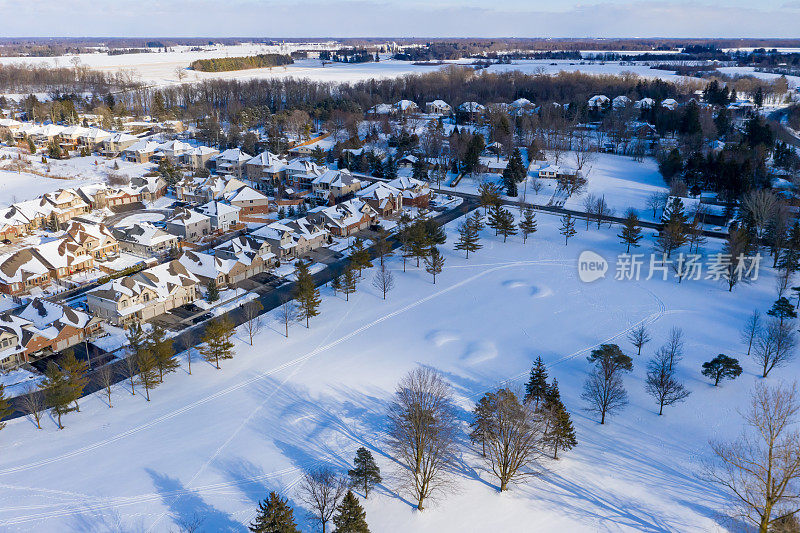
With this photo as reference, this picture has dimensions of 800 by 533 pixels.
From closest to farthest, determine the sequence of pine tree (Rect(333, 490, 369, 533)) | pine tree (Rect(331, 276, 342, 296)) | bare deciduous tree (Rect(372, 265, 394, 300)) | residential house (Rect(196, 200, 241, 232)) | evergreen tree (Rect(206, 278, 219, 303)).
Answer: pine tree (Rect(333, 490, 369, 533)) < evergreen tree (Rect(206, 278, 219, 303)) < pine tree (Rect(331, 276, 342, 296)) < bare deciduous tree (Rect(372, 265, 394, 300)) < residential house (Rect(196, 200, 241, 232))

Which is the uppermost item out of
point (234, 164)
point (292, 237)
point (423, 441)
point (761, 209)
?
point (761, 209)

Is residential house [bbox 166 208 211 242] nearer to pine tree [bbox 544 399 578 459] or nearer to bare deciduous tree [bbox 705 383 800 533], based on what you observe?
pine tree [bbox 544 399 578 459]

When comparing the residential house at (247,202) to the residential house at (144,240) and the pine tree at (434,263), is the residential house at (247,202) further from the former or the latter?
the pine tree at (434,263)

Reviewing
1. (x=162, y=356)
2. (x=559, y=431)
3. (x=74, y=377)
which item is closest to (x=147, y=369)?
(x=162, y=356)

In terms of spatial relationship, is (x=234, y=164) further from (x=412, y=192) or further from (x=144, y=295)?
(x=144, y=295)

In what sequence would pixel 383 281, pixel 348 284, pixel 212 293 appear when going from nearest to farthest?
pixel 212 293 → pixel 348 284 → pixel 383 281

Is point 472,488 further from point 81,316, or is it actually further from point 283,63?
point 283,63

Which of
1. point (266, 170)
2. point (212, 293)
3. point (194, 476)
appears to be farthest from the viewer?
point (266, 170)

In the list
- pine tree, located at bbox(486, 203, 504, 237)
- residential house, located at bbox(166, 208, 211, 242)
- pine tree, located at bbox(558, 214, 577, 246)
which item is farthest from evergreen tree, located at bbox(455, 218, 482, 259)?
residential house, located at bbox(166, 208, 211, 242)

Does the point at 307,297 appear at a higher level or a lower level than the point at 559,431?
higher
